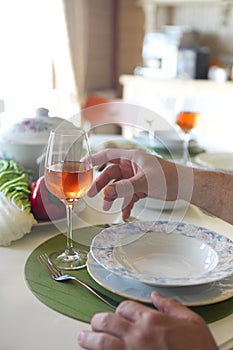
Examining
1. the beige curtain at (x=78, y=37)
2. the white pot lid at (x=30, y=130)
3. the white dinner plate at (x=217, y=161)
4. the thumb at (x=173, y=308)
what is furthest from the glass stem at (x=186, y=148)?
the beige curtain at (x=78, y=37)

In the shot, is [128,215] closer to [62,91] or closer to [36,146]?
[36,146]

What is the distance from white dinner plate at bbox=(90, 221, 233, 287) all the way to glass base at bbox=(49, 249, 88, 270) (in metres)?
0.05

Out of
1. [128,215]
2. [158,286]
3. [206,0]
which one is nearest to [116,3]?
[206,0]

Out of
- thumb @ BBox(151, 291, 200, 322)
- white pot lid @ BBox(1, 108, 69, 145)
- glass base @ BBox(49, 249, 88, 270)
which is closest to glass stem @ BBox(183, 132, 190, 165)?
white pot lid @ BBox(1, 108, 69, 145)

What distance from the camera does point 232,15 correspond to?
3.43 metres

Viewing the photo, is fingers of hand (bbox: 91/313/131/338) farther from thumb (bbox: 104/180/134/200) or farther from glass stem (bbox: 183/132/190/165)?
glass stem (bbox: 183/132/190/165)

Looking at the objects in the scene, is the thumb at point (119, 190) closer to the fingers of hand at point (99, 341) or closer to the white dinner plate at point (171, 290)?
the white dinner plate at point (171, 290)

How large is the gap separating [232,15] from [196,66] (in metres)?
0.51

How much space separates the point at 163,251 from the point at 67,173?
23cm

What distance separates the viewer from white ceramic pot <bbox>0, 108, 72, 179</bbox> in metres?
1.19

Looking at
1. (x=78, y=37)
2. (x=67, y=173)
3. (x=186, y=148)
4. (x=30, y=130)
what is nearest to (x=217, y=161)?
(x=186, y=148)

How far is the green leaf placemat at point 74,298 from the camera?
25.7 inches

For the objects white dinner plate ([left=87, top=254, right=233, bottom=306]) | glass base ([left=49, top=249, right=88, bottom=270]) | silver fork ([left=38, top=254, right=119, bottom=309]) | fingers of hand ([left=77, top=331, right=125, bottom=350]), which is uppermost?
fingers of hand ([left=77, top=331, right=125, bottom=350])

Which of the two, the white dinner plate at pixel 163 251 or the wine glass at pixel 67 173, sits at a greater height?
the wine glass at pixel 67 173
